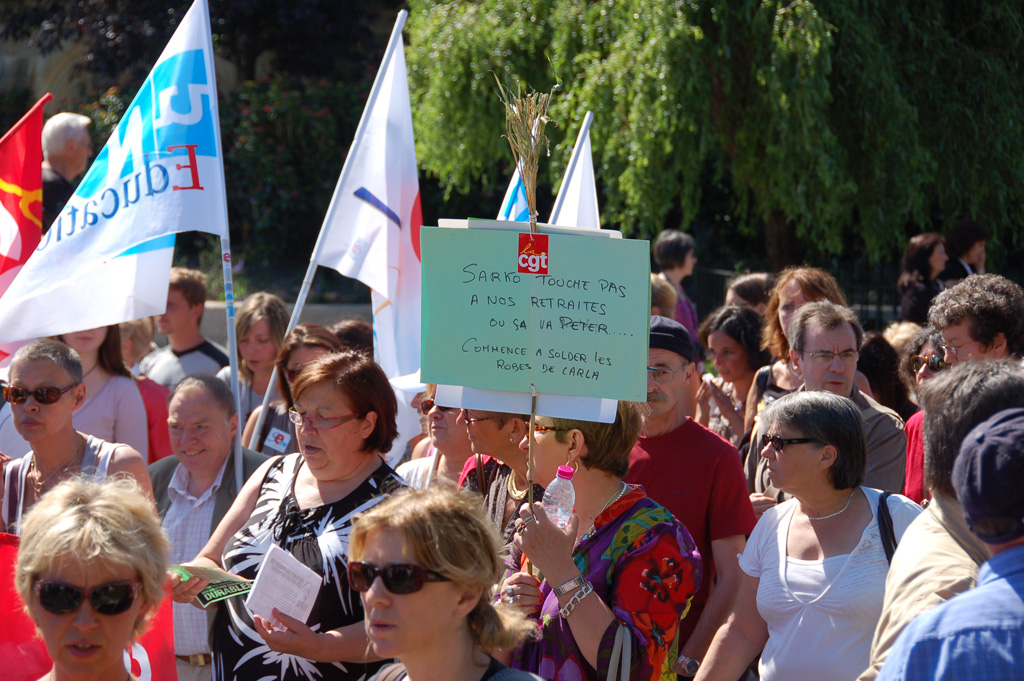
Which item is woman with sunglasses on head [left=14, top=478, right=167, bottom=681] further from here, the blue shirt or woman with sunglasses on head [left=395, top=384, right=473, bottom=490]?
the blue shirt

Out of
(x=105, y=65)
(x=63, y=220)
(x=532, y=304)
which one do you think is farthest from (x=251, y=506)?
(x=105, y=65)

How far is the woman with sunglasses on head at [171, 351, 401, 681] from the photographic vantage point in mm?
2848

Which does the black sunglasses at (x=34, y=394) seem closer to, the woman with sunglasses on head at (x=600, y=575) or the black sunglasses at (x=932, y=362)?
the woman with sunglasses on head at (x=600, y=575)

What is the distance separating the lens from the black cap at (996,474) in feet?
5.35

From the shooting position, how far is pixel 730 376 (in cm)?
535

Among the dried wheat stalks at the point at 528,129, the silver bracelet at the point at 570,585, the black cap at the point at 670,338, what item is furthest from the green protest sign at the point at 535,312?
the black cap at the point at 670,338

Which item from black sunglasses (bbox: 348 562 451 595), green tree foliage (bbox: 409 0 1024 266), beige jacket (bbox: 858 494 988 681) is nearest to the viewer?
beige jacket (bbox: 858 494 988 681)

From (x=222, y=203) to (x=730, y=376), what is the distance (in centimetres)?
275

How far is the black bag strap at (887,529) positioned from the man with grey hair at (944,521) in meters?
0.68

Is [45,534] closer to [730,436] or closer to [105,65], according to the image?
[730,436]

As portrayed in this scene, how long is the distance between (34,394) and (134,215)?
1.11m

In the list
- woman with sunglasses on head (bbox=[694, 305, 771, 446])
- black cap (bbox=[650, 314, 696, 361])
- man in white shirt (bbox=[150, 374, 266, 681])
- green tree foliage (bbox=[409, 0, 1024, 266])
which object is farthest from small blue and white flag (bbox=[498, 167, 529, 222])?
green tree foliage (bbox=[409, 0, 1024, 266])

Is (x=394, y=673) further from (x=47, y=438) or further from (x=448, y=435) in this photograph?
(x=47, y=438)

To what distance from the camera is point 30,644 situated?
260 cm
